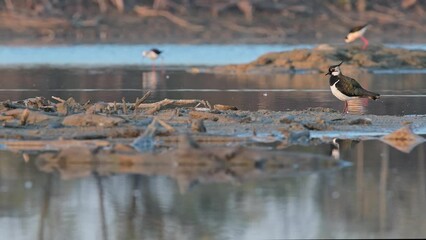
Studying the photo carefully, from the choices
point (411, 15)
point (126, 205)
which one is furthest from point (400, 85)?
point (411, 15)

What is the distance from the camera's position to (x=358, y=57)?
30562mm

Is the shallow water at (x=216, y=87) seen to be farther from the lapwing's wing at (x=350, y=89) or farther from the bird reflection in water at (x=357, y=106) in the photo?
the lapwing's wing at (x=350, y=89)

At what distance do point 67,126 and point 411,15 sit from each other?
1304 inches

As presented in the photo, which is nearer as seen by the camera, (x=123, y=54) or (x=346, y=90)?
(x=346, y=90)

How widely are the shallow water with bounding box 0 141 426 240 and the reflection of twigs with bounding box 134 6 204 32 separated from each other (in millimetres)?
30879

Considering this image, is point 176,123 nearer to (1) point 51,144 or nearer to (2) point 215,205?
(1) point 51,144

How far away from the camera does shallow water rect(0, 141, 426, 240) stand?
30.2 ft

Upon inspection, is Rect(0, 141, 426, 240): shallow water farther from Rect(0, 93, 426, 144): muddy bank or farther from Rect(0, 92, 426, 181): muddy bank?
Rect(0, 93, 426, 144): muddy bank

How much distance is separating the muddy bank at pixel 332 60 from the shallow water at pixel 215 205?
699 inches

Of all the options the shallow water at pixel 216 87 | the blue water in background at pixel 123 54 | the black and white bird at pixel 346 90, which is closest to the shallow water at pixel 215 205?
the black and white bird at pixel 346 90

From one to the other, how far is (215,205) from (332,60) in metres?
20.3

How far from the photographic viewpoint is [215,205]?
10062 millimetres

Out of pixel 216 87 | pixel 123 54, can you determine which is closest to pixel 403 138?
pixel 216 87

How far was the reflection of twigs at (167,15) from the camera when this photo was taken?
42.8 m
